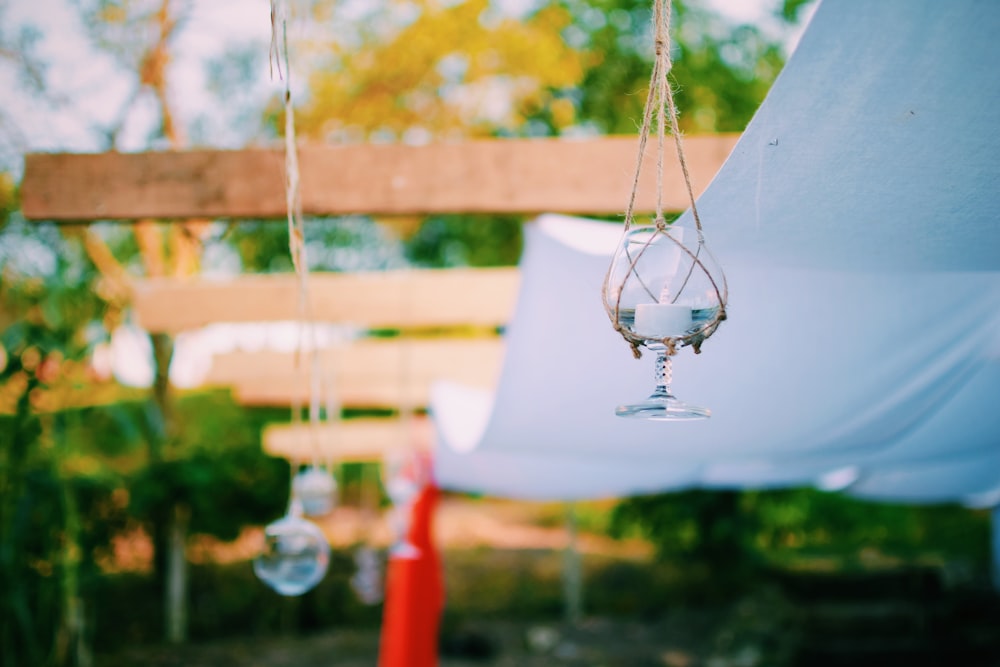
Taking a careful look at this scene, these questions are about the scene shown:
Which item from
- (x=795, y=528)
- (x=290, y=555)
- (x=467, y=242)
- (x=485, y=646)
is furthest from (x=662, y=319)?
(x=467, y=242)

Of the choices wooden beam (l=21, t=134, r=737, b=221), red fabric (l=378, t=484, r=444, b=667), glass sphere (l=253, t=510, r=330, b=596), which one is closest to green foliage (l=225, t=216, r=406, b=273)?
red fabric (l=378, t=484, r=444, b=667)

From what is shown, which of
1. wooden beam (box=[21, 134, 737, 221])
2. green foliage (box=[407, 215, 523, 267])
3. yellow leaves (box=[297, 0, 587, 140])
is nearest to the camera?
wooden beam (box=[21, 134, 737, 221])

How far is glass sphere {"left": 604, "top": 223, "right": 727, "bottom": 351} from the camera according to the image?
965mm

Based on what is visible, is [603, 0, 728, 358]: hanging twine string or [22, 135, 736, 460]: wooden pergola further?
[22, 135, 736, 460]: wooden pergola

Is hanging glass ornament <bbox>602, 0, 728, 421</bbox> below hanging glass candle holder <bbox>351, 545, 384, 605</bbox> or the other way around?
the other way around

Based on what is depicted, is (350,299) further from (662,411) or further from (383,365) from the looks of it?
(662,411)

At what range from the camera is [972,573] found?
22.2ft

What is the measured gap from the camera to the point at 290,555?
172 centimetres

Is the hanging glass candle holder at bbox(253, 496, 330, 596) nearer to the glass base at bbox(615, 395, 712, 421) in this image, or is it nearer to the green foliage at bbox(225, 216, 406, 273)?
the glass base at bbox(615, 395, 712, 421)

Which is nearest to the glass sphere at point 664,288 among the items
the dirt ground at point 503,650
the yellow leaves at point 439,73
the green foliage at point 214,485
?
the dirt ground at point 503,650

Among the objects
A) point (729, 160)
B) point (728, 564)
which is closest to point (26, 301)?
point (729, 160)

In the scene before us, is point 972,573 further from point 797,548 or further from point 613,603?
point 613,603

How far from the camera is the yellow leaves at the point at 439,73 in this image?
6.87m

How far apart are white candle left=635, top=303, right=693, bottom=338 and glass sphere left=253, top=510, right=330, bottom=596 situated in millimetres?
1006
